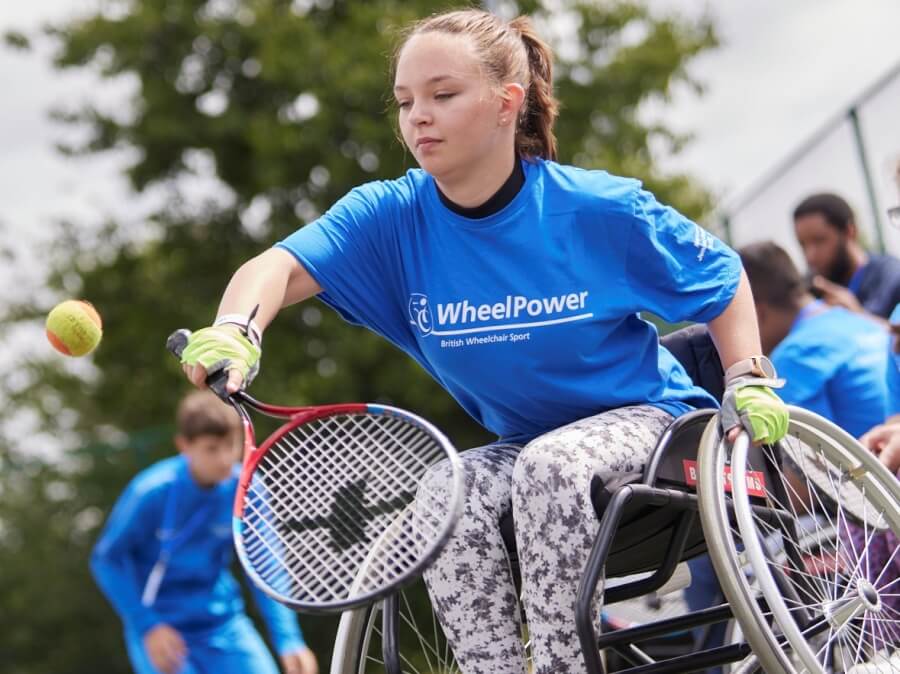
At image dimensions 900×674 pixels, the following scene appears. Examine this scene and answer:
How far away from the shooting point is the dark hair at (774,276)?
541 centimetres

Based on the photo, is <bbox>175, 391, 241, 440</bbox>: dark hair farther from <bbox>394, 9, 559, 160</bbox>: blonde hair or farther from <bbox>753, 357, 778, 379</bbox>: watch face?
<bbox>753, 357, 778, 379</bbox>: watch face

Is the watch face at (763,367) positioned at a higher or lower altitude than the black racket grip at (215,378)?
lower

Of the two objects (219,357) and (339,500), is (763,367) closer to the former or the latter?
(339,500)

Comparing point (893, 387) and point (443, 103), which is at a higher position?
point (443, 103)

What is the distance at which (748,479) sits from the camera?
318 centimetres

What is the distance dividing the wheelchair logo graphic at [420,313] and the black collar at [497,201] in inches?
8.3

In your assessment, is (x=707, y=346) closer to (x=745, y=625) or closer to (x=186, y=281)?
(x=745, y=625)

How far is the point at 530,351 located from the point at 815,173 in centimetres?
589

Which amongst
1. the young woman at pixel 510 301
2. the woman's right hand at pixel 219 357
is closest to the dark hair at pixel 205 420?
the young woman at pixel 510 301

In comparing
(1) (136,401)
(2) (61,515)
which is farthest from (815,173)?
(1) (136,401)

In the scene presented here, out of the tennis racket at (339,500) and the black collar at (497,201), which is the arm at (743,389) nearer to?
the black collar at (497,201)

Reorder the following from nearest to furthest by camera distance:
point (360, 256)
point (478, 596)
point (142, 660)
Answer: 1. point (478, 596)
2. point (360, 256)
3. point (142, 660)

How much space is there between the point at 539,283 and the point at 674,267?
30 centimetres

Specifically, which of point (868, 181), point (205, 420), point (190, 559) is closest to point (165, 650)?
point (190, 559)
